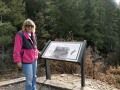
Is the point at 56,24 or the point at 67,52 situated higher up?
the point at 56,24

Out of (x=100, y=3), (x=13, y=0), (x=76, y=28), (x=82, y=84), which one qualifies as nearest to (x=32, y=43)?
(x=82, y=84)

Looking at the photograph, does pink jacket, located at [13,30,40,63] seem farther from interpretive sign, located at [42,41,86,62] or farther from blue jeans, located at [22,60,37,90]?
interpretive sign, located at [42,41,86,62]

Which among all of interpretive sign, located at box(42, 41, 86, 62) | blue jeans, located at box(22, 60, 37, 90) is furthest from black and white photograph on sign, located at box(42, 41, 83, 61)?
blue jeans, located at box(22, 60, 37, 90)

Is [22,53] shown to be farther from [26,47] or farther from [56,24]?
[56,24]

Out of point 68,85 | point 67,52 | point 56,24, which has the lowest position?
point 68,85

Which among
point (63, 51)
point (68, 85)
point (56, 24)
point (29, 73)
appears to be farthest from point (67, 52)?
point (56, 24)

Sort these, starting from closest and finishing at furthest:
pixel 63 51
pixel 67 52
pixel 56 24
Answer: pixel 67 52, pixel 63 51, pixel 56 24

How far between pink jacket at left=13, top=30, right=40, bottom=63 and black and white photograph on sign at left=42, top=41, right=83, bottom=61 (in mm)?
1125

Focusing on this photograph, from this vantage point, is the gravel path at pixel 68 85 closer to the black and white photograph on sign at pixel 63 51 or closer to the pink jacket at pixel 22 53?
the black and white photograph on sign at pixel 63 51

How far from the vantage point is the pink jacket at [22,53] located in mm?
4367

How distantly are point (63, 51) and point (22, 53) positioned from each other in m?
1.49

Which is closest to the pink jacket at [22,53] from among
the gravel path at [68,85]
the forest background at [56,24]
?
the gravel path at [68,85]

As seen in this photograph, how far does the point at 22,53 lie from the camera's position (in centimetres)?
454

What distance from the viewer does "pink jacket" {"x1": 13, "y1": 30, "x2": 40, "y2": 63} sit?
4.37 meters
